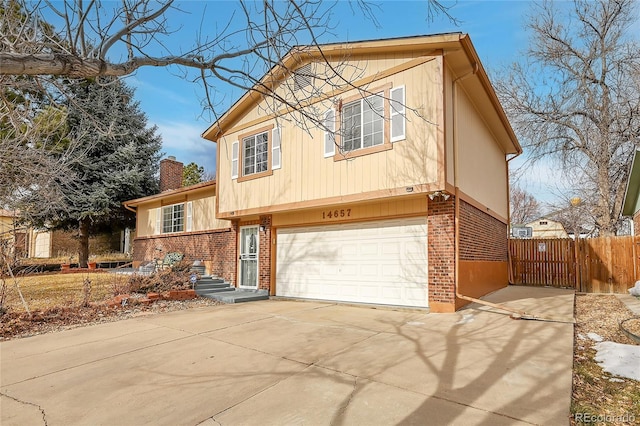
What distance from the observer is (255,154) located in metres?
11.6

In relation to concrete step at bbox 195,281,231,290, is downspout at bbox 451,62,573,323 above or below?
above

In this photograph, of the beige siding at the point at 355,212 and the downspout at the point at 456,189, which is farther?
the beige siding at the point at 355,212

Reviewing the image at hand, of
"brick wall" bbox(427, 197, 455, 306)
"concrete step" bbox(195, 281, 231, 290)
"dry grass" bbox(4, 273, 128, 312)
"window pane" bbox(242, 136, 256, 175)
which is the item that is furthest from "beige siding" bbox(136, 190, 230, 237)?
"brick wall" bbox(427, 197, 455, 306)

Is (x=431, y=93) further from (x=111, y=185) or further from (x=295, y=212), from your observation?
(x=111, y=185)

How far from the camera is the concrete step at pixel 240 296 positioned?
34.3 feet

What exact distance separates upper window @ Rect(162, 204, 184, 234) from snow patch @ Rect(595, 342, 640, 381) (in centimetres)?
1441

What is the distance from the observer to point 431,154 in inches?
300

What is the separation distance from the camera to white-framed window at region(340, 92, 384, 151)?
338 inches

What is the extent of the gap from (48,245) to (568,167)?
3261cm

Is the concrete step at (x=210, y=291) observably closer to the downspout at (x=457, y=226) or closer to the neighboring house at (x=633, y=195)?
the downspout at (x=457, y=226)

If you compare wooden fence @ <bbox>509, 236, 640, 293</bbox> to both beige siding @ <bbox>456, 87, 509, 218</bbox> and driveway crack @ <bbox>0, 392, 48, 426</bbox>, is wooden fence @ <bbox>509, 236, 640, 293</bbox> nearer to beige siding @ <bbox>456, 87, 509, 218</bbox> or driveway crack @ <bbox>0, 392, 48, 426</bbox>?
beige siding @ <bbox>456, 87, 509, 218</bbox>

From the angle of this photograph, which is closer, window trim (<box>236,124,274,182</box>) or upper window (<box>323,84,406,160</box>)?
upper window (<box>323,84,406,160</box>)

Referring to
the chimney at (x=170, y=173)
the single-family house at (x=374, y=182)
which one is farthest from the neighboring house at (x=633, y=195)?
the chimney at (x=170, y=173)

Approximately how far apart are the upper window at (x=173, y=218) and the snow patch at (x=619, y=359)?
14.4 metres
